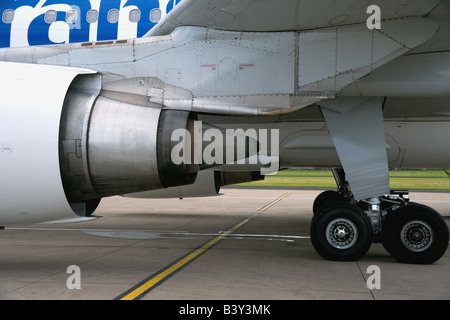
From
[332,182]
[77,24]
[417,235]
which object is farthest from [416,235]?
[332,182]

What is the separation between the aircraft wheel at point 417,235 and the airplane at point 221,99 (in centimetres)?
1

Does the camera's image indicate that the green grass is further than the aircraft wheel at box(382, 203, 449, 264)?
Yes

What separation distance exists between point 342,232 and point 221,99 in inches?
102

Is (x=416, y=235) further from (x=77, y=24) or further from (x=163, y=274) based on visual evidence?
(x=77, y=24)

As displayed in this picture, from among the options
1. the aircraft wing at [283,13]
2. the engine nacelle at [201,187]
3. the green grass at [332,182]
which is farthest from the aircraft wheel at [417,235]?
the green grass at [332,182]

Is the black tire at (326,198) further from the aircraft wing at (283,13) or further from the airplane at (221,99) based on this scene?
the aircraft wing at (283,13)

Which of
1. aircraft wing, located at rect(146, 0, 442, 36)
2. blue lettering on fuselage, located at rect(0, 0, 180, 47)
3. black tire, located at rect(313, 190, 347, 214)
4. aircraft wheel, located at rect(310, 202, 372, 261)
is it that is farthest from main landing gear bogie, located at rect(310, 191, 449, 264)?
black tire, located at rect(313, 190, 347, 214)

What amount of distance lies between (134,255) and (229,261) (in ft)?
5.05

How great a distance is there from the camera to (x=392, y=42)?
632 centimetres

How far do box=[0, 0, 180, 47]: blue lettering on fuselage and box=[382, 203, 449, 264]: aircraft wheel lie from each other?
5536 millimetres

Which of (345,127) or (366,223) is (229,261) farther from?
(345,127)

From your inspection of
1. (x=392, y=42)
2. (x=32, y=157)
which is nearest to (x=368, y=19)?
(x=392, y=42)

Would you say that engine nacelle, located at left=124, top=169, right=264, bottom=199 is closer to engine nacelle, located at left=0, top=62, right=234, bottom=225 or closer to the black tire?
the black tire

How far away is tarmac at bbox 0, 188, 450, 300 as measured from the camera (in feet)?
16.5
